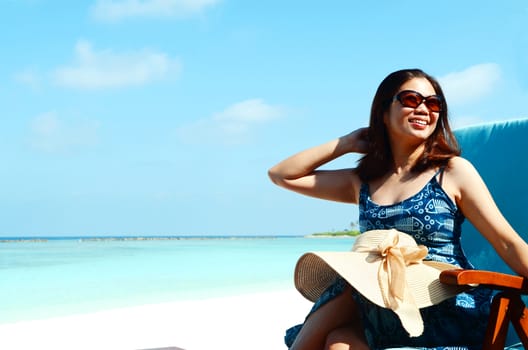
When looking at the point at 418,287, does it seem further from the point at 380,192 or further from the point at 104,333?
the point at 104,333

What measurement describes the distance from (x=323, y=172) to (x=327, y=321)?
637mm

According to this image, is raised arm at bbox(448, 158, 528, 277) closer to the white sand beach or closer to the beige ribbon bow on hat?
the beige ribbon bow on hat

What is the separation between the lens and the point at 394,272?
184cm

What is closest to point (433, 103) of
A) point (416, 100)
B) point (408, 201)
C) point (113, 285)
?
point (416, 100)

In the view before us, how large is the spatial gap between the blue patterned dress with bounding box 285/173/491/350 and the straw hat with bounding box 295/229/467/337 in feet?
0.22

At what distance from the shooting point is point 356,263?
6.15 ft

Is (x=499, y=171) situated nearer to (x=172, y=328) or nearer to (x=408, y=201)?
(x=408, y=201)

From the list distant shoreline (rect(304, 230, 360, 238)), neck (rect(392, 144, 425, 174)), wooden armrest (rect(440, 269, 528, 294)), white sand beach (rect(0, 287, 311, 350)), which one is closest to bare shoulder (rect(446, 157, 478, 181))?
neck (rect(392, 144, 425, 174))

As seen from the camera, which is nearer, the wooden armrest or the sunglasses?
the wooden armrest

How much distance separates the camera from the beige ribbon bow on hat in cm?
178

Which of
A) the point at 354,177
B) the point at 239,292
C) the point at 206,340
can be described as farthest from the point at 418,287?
the point at 239,292

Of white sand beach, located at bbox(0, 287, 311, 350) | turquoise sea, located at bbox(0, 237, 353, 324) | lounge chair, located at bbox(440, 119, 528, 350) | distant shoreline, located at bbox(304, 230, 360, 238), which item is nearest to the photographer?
lounge chair, located at bbox(440, 119, 528, 350)

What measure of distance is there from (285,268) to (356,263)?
1286 centimetres

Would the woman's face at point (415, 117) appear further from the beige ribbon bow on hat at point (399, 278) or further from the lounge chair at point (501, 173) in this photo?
the lounge chair at point (501, 173)
